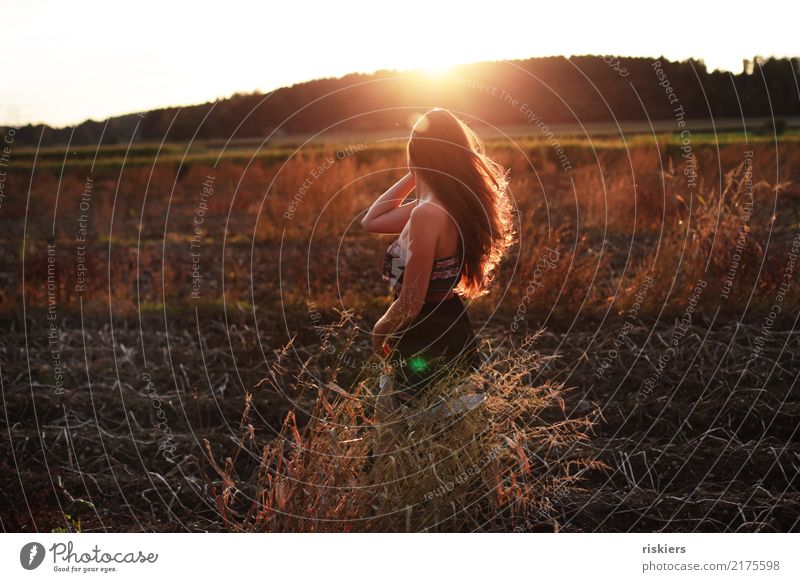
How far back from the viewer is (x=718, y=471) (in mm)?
3910

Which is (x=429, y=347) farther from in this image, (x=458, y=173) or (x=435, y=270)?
(x=458, y=173)

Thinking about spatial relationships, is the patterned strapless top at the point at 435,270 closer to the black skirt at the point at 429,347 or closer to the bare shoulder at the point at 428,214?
the black skirt at the point at 429,347

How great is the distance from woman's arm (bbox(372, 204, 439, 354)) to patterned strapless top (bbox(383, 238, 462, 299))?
0.33ft

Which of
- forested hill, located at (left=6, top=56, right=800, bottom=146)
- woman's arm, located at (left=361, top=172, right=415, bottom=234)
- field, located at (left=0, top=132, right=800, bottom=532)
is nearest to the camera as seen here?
field, located at (left=0, top=132, right=800, bottom=532)

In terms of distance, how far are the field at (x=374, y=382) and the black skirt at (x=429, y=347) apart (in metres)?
0.15

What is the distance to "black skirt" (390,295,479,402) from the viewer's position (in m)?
3.42

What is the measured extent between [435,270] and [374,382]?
1.69 ft

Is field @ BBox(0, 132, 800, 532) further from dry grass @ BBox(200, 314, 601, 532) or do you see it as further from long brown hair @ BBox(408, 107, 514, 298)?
long brown hair @ BBox(408, 107, 514, 298)

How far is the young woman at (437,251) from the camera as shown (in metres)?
3.24

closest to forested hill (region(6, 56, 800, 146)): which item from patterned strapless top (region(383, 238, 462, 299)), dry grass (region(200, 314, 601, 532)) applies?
patterned strapless top (region(383, 238, 462, 299))

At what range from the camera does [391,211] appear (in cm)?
369
